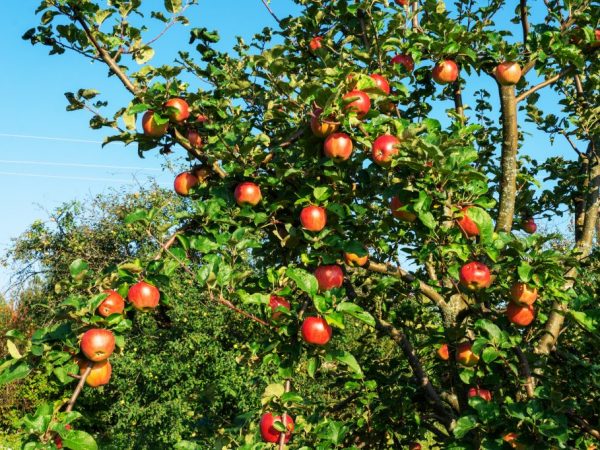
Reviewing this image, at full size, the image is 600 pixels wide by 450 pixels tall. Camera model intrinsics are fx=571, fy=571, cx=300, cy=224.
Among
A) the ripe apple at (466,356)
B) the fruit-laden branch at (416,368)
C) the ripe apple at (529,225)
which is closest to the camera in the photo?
the ripe apple at (466,356)

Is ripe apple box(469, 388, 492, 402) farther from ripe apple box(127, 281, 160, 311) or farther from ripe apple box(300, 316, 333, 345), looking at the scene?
ripe apple box(127, 281, 160, 311)

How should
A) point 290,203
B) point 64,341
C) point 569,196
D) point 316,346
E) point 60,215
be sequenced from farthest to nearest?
point 60,215 → point 569,196 → point 290,203 → point 316,346 → point 64,341

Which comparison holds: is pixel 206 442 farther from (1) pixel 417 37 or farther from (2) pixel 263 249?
(1) pixel 417 37

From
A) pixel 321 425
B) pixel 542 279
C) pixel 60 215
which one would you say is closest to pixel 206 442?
pixel 321 425

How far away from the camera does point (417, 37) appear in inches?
106

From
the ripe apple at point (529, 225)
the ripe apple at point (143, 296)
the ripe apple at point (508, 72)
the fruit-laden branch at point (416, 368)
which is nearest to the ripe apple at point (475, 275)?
the fruit-laden branch at point (416, 368)

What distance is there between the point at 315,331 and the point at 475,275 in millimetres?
736

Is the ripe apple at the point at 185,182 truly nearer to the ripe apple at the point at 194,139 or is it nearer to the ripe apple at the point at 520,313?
the ripe apple at the point at 194,139

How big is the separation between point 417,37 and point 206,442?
225cm

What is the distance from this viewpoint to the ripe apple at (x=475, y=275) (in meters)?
2.35

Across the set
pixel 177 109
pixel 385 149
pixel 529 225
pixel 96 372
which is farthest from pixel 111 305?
pixel 529 225


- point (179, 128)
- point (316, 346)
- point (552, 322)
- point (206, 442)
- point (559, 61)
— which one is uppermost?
point (559, 61)

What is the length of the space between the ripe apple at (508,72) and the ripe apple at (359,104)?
1.04 metres

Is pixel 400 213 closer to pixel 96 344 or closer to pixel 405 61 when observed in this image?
pixel 405 61
